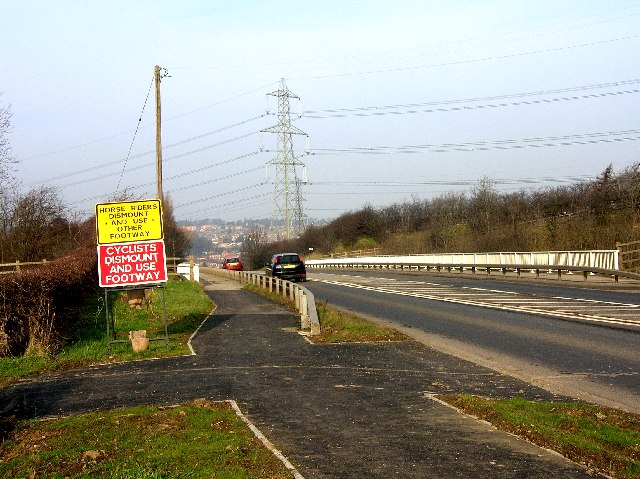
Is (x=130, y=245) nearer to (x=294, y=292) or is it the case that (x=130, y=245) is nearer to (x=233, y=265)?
(x=294, y=292)

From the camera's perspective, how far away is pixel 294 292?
27375mm

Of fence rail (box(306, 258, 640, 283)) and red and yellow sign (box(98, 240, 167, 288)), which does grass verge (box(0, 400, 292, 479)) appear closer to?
red and yellow sign (box(98, 240, 167, 288))

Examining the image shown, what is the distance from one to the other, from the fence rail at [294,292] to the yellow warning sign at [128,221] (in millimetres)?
4294

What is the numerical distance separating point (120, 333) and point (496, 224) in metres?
49.5

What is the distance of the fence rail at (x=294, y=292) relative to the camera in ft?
61.3

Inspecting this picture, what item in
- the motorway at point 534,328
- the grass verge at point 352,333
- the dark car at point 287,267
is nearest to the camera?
the motorway at point 534,328

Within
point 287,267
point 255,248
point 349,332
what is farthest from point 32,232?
point 255,248

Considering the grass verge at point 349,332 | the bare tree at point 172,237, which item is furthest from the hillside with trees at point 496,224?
the grass verge at point 349,332

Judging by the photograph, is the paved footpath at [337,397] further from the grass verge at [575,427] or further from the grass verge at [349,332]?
the grass verge at [349,332]

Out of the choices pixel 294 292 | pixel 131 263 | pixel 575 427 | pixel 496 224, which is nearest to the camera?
pixel 575 427

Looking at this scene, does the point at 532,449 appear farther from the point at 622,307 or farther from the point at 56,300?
the point at 622,307

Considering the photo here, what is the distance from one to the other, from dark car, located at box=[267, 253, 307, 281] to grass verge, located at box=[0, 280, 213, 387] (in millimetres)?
12529

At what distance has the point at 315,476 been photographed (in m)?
6.25

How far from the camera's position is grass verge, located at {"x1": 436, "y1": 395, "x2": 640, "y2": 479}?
6828 millimetres
